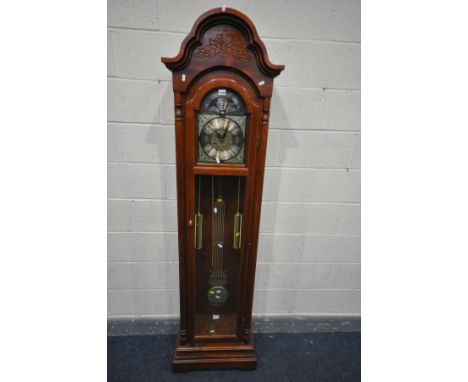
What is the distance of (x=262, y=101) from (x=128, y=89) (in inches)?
26.9

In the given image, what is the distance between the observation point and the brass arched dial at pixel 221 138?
3.56 feet

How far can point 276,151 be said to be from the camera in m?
1.43

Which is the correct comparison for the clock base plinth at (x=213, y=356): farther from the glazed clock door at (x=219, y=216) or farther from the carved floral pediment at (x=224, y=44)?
the carved floral pediment at (x=224, y=44)

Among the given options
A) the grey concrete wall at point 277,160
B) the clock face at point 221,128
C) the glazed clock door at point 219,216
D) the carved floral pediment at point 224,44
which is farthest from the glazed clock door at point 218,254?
the carved floral pediment at point 224,44

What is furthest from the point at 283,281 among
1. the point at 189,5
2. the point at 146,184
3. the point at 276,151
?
the point at 189,5

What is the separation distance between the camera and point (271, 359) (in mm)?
1560

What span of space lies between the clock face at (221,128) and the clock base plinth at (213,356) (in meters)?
1.01

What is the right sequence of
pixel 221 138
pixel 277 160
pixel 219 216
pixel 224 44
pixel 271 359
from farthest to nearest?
pixel 271 359, pixel 277 160, pixel 219 216, pixel 221 138, pixel 224 44

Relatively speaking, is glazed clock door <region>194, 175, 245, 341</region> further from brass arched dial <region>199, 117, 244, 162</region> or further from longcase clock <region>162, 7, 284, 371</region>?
brass arched dial <region>199, 117, 244, 162</region>

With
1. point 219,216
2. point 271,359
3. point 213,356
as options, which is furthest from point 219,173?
point 271,359

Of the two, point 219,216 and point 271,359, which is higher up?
point 219,216

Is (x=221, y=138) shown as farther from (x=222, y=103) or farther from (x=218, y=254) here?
(x=218, y=254)

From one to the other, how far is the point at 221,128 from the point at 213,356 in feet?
3.91

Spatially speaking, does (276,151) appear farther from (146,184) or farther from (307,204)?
(146,184)
